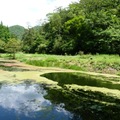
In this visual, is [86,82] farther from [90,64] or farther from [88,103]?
[90,64]

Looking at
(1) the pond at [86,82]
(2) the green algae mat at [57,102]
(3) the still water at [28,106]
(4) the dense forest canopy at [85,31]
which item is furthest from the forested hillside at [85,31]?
(3) the still water at [28,106]

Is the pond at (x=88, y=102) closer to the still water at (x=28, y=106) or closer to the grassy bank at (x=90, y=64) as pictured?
the still water at (x=28, y=106)

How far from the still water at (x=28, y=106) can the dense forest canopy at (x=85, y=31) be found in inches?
1126

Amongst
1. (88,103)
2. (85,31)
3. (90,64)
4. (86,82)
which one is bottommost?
(88,103)

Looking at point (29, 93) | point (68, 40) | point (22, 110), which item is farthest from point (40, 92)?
point (68, 40)

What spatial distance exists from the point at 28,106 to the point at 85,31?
3872 cm

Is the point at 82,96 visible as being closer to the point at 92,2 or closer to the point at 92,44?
the point at 92,44

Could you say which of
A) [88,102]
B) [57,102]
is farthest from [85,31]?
[57,102]

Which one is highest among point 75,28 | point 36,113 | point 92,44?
point 75,28

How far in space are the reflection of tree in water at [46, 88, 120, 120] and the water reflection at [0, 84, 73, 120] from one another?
51 centimetres

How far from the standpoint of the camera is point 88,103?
13.5 meters

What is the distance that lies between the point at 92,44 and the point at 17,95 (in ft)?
110

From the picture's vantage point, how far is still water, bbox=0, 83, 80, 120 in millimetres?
10719

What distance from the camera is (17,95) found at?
14852mm
